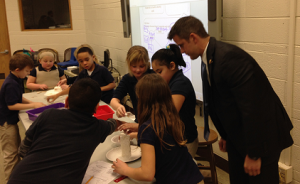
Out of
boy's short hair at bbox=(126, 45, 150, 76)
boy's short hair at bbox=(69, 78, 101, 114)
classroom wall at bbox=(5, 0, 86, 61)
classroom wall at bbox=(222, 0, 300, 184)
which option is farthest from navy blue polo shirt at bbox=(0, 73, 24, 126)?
classroom wall at bbox=(5, 0, 86, 61)

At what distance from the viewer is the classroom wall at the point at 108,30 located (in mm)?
4320

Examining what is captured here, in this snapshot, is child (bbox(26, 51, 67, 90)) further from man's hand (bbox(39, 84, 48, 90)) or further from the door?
the door

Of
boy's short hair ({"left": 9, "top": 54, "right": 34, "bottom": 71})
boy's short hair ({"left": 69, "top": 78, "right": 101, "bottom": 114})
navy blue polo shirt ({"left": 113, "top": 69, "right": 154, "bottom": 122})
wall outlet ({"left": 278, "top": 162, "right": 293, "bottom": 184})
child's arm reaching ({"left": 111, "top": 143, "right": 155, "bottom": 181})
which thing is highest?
boy's short hair ({"left": 9, "top": 54, "right": 34, "bottom": 71})

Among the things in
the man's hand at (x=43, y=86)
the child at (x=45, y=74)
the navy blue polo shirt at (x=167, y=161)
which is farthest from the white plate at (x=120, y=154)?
the child at (x=45, y=74)

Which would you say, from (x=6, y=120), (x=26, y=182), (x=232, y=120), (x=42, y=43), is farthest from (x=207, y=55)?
(x=42, y=43)

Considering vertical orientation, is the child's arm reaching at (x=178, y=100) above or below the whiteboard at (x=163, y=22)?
below


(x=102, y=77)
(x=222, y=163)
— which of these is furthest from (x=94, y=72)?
(x=222, y=163)

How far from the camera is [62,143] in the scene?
131cm

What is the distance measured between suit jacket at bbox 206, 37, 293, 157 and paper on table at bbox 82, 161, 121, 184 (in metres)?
0.65

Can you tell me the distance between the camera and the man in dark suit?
50.1 inches

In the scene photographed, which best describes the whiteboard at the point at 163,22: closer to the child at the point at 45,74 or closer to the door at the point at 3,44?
the child at the point at 45,74

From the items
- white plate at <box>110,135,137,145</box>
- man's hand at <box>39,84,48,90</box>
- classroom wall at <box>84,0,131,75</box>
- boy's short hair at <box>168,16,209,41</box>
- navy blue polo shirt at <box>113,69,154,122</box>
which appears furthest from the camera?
classroom wall at <box>84,0,131,75</box>

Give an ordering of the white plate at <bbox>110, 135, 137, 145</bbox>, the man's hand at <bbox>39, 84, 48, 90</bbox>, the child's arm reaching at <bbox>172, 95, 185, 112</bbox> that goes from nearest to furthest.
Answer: the child's arm reaching at <bbox>172, 95, 185, 112</bbox>, the white plate at <bbox>110, 135, 137, 145</bbox>, the man's hand at <bbox>39, 84, 48, 90</bbox>

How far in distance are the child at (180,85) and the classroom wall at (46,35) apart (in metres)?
4.78
